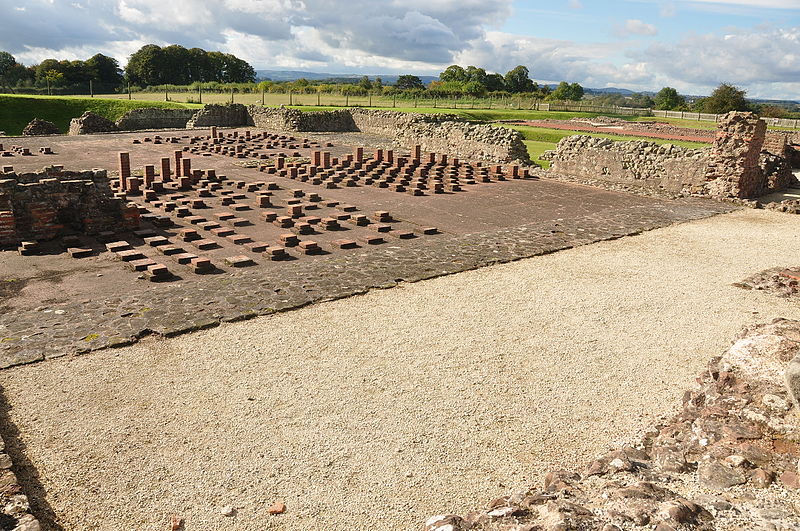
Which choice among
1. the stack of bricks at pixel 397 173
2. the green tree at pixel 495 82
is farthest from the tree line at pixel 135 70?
the stack of bricks at pixel 397 173

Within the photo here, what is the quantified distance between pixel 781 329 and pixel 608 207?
10.3 m

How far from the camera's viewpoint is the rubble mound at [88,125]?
3638cm

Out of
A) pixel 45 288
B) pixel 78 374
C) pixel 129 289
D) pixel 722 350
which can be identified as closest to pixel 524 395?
pixel 722 350

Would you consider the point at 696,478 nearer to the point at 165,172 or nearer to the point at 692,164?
the point at 692,164

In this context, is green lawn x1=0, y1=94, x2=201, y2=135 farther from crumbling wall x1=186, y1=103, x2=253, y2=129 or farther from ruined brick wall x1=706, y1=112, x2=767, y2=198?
ruined brick wall x1=706, y1=112, x2=767, y2=198

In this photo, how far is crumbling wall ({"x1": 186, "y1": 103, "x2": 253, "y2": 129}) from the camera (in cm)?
4038

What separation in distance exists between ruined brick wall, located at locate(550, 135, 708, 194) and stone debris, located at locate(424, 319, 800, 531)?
14.6 meters

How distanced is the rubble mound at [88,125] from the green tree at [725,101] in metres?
57.5

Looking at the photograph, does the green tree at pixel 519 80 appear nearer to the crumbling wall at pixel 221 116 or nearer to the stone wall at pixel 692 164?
the crumbling wall at pixel 221 116

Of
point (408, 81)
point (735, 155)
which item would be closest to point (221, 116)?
point (735, 155)

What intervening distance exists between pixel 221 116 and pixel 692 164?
32506 millimetres

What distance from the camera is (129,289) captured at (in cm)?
920

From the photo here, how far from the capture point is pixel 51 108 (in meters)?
43.4

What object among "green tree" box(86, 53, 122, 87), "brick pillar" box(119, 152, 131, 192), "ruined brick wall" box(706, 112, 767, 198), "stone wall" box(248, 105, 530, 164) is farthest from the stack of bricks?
"green tree" box(86, 53, 122, 87)
